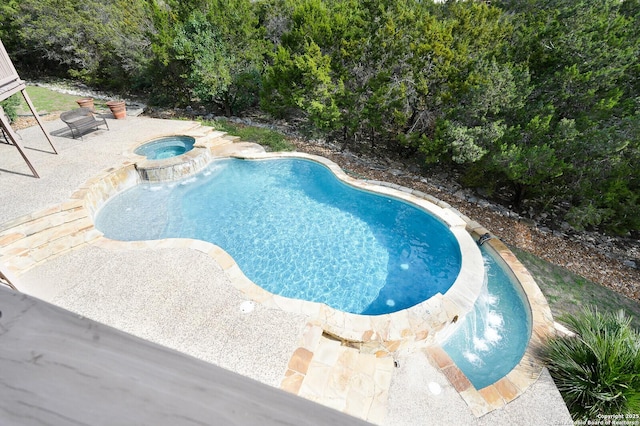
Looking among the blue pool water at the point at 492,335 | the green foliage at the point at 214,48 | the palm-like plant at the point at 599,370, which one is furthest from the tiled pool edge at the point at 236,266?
the green foliage at the point at 214,48

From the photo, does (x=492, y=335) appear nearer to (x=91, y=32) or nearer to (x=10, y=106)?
(x=10, y=106)

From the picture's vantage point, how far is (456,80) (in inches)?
405

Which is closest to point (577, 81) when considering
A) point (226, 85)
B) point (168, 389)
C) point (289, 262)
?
point (289, 262)

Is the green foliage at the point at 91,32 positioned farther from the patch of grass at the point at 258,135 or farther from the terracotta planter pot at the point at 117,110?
the patch of grass at the point at 258,135

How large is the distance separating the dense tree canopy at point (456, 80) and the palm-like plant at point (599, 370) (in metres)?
5.09

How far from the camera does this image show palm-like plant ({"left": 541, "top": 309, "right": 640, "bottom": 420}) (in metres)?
4.25

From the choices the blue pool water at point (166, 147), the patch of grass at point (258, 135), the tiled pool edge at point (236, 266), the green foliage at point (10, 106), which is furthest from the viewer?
the patch of grass at point (258, 135)

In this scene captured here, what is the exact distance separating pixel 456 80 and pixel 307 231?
26.0 feet

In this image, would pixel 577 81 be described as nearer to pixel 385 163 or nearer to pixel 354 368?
pixel 385 163

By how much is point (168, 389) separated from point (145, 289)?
5.86 metres

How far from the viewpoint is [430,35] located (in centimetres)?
1005

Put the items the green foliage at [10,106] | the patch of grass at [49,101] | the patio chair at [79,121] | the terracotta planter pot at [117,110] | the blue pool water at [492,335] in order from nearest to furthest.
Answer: the blue pool water at [492,335] → the patio chair at [79,121] → the green foliage at [10,106] → the terracotta planter pot at [117,110] → the patch of grass at [49,101]

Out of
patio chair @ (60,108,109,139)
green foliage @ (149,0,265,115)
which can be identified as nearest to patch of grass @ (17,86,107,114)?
patio chair @ (60,108,109,139)

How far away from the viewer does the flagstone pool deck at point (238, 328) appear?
432 cm
